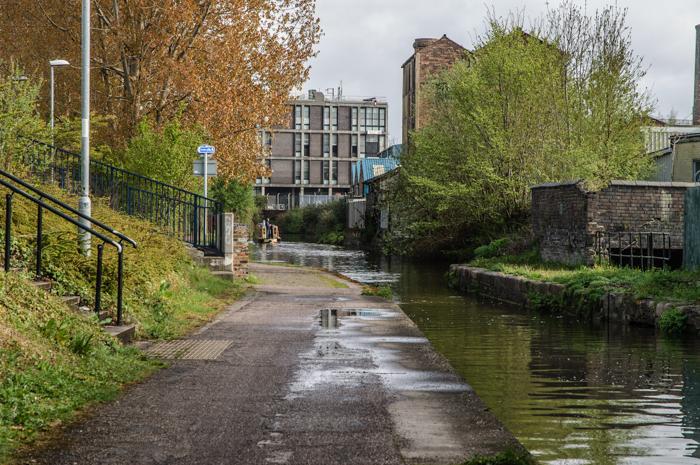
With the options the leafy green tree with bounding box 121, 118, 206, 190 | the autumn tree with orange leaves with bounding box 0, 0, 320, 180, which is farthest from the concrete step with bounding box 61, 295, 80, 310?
the autumn tree with orange leaves with bounding box 0, 0, 320, 180

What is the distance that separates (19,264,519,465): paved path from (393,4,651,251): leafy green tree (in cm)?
2052

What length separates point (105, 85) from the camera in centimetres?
2962

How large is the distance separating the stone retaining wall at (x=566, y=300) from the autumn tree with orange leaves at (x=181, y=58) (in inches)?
339

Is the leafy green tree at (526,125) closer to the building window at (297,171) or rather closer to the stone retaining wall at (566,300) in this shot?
the stone retaining wall at (566,300)

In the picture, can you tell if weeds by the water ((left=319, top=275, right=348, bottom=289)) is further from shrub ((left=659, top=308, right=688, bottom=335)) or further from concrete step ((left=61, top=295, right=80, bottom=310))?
concrete step ((left=61, top=295, right=80, bottom=310))

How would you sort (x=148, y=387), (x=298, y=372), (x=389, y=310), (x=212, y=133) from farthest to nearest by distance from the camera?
(x=212, y=133)
(x=389, y=310)
(x=298, y=372)
(x=148, y=387)

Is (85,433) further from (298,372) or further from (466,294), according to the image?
(466,294)

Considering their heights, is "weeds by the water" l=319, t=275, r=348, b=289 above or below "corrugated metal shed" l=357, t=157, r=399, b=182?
below

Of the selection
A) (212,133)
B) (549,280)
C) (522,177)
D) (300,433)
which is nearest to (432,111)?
(522,177)

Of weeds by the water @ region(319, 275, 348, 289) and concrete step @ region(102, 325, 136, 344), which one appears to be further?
weeds by the water @ region(319, 275, 348, 289)

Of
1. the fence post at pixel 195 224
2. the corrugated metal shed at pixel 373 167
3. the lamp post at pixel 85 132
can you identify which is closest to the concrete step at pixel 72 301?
the lamp post at pixel 85 132

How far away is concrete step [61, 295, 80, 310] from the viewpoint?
11.1 meters

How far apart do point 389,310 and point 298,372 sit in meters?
7.36

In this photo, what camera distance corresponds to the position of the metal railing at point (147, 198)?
19844 mm
